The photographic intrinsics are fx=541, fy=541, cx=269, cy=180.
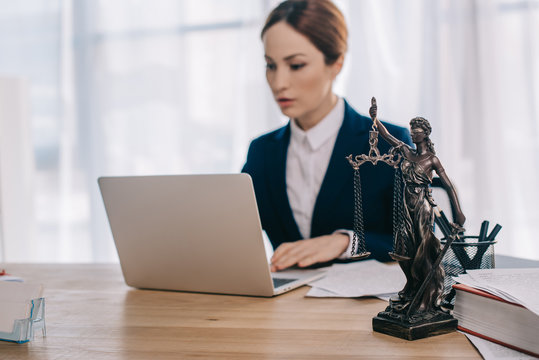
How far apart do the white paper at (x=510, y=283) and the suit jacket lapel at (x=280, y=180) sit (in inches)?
36.9

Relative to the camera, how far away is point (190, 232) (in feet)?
3.44

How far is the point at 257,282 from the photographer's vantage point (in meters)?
1.05

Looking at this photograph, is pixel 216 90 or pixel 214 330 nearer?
pixel 214 330

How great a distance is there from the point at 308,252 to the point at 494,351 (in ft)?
2.07

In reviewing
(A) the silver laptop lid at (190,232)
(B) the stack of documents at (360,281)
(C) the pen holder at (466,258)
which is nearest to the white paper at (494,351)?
(C) the pen holder at (466,258)

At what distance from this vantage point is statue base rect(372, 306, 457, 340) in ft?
2.54

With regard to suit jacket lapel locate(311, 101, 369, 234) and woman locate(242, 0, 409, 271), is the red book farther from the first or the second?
suit jacket lapel locate(311, 101, 369, 234)

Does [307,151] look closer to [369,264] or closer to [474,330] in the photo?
[369,264]

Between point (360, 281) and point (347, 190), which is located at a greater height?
point (347, 190)

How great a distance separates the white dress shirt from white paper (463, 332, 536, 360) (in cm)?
99

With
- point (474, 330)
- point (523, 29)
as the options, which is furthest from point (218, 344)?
point (523, 29)

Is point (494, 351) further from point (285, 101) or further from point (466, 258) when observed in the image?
point (285, 101)

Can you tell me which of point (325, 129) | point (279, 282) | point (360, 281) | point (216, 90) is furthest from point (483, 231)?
point (216, 90)

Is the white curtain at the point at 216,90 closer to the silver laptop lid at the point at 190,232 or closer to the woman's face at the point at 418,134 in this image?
the silver laptop lid at the point at 190,232
